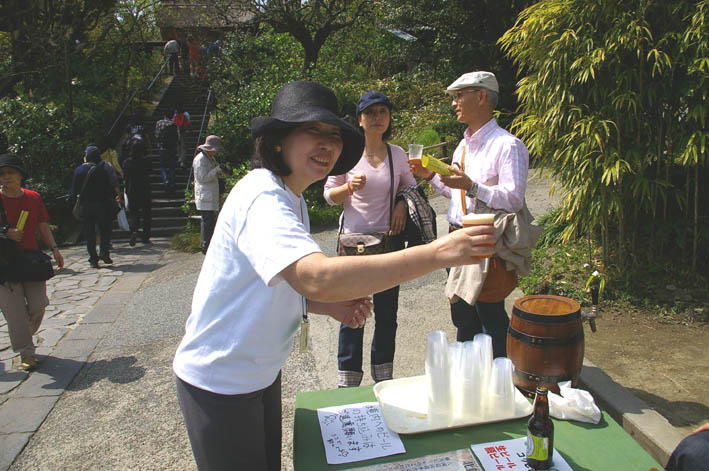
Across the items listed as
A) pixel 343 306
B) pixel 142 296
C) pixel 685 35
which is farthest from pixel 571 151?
pixel 142 296

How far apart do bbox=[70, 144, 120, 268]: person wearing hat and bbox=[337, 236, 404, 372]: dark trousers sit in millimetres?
6194

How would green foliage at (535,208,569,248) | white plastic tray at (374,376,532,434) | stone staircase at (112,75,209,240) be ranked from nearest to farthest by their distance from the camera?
1. white plastic tray at (374,376,532,434)
2. green foliage at (535,208,569,248)
3. stone staircase at (112,75,209,240)

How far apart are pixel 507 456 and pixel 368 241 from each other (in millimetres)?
1695

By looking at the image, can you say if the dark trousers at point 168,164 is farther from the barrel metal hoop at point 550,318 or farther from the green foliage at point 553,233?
the barrel metal hoop at point 550,318

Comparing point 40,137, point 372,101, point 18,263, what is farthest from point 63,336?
point 40,137

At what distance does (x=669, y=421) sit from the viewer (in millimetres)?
3031

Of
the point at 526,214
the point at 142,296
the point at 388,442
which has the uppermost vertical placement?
the point at 526,214

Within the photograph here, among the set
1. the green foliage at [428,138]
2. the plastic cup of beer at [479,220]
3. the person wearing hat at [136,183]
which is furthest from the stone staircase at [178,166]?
the plastic cup of beer at [479,220]

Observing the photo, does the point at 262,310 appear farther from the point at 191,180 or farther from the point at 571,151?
the point at 191,180

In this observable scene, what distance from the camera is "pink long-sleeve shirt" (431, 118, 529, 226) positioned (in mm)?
2727

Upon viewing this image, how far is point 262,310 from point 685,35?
14.4 ft

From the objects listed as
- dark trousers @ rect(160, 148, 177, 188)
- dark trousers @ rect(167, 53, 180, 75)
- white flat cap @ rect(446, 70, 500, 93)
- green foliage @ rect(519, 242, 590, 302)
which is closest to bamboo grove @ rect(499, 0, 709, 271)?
green foliage @ rect(519, 242, 590, 302)

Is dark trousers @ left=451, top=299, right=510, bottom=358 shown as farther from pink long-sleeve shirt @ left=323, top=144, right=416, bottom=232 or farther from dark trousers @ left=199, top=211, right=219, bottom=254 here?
dark trousers @ left=199, top=211, right=219, bottom=254

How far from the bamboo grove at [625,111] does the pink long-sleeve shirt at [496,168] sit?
196cm
